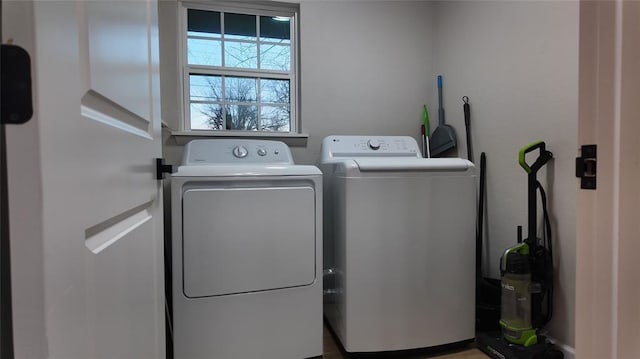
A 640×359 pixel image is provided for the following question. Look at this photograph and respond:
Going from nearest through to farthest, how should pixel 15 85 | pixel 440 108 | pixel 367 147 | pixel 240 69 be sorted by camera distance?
pixel 15 85
pixel 367 147
pixel 240 69
pixel 440 108

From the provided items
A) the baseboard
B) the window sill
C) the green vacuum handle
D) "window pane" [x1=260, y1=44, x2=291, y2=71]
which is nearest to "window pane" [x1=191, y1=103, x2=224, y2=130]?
the window sill

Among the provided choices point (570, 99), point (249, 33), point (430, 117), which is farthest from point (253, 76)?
point (570, 99)

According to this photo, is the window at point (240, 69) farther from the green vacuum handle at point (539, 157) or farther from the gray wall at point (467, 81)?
the green vacuum handle at point (539, 157)

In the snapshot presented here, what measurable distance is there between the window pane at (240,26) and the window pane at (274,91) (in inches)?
13.0

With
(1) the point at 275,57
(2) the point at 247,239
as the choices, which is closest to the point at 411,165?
(2) the point at 247,239

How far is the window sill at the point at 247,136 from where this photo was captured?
203 cm

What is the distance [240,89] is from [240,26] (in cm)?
44

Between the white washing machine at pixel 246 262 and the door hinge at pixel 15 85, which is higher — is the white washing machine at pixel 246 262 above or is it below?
below

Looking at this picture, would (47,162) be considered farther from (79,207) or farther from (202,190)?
(202,190)

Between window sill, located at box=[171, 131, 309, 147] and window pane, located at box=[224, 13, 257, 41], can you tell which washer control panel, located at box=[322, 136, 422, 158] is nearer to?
window sill, located at box=[171, 131, 309, 147]

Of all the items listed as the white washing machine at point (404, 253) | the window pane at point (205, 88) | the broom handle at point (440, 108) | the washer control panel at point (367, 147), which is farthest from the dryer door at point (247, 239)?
the broom handle at point (440, 108)

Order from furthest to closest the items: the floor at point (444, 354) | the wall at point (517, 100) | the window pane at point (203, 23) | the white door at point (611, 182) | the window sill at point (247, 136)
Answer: the window pane at point (203, 23)
the window sill at point (247, 136)
the floor at point (444, 354)
the wall at point (517, 100)
the white door at point (611, 182)

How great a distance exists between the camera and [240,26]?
224 cm

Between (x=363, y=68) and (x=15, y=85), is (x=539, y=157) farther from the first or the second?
(x=15, y=85)
